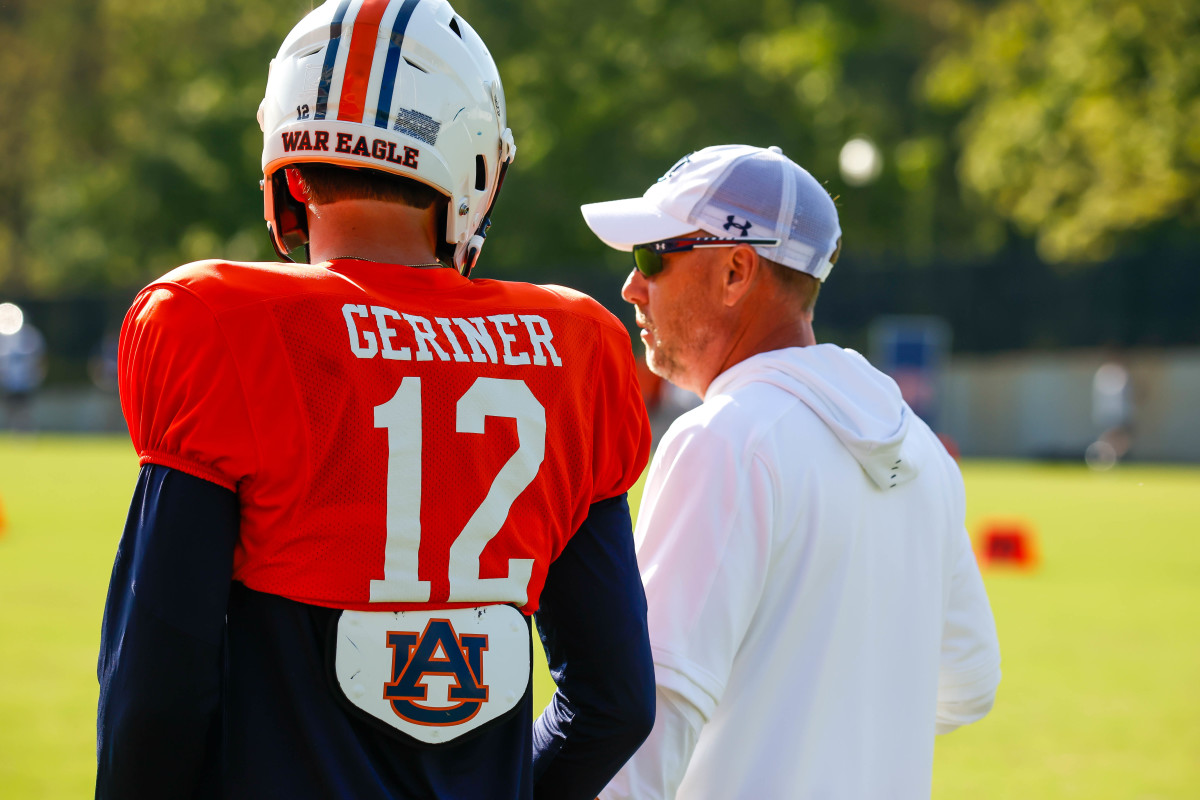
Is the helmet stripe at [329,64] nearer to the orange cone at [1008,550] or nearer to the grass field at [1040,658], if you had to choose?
the grass field at [1040,658]

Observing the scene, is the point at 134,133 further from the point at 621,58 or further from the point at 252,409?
the point at 252,409

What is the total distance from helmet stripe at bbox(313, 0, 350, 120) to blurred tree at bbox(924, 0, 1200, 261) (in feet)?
107

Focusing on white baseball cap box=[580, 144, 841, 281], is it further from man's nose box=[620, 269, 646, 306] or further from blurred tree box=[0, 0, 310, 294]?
blurred tree box=[0, 0, 310, 294]

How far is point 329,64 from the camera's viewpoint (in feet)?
6.71

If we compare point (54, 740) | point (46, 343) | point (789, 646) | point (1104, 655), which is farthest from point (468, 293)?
point (46, 343)

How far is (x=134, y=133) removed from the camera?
154 feet

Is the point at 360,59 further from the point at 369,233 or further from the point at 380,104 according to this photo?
the point at 369,233

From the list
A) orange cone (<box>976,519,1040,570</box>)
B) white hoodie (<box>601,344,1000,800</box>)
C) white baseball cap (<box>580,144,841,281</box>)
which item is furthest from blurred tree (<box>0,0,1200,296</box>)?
white hoodie (<box>601,344,1000,800</box>)

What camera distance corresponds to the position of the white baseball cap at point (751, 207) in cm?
269

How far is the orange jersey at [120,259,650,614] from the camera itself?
1.73 metres

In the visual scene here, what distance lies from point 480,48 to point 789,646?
1.16 m

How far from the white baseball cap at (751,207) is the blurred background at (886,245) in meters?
4.10

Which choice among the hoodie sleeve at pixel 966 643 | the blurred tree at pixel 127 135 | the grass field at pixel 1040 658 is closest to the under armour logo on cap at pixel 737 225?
the hoodie sleeve at pixel 966 643

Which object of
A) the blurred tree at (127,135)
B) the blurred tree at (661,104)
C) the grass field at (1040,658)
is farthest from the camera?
the blurred tree at (127,135)
